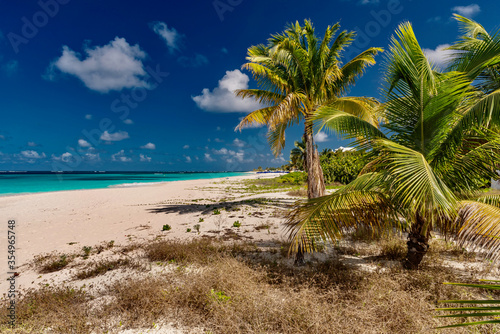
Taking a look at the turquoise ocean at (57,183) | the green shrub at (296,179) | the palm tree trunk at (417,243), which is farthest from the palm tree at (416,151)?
the turquoise ocean at (57,183)

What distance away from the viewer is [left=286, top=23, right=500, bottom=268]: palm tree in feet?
12.2

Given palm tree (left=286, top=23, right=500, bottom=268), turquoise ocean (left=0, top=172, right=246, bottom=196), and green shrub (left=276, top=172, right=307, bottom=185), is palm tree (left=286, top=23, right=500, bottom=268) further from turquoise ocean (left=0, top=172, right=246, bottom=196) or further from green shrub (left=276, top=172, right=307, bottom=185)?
turquoise ocean (left=0, top=172, right=246, bottom=196)

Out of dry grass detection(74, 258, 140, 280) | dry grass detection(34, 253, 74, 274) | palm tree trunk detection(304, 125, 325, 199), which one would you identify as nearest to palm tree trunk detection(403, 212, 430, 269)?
palm tree trunk detection(304, 125, 325, 199)

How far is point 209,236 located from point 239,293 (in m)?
4.40

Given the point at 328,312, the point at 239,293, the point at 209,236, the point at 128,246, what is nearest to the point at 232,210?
the point at 209,236

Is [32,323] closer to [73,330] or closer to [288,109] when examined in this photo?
[73,330]

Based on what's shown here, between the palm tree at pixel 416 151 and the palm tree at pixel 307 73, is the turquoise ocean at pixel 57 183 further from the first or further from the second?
the palm tree at pixel 416 151

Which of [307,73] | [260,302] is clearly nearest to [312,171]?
[307,73]

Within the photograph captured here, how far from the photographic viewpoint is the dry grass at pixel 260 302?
3.29m

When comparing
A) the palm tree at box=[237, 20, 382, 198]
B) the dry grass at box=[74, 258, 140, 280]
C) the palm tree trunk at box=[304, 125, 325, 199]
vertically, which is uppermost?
the palm tree at box=[237, 20, 382, 198]

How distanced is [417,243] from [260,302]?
3.42 meters

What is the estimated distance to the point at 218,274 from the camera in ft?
14.8

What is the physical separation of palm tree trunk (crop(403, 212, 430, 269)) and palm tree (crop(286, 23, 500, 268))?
0.06ft

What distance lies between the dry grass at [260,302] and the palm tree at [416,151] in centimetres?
87
